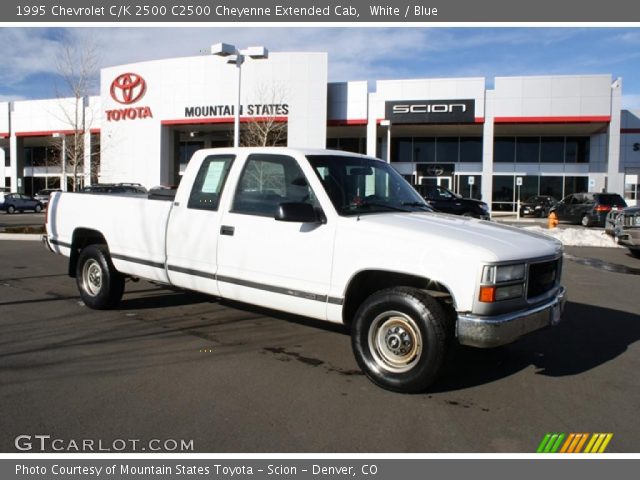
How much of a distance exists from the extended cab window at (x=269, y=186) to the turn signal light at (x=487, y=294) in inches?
68.1

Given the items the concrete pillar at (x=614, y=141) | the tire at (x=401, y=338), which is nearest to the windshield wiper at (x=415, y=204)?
the tire at (x=401, y=338)

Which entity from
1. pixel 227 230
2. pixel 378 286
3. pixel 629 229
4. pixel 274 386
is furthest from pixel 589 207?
pixel 274 386

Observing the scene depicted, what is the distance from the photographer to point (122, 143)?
36.7 metres

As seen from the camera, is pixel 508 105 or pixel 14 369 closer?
pixel 14 369

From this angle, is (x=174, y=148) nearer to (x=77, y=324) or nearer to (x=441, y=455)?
(x=77, y=324)

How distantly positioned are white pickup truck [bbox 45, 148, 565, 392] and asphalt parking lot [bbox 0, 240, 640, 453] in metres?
0.53

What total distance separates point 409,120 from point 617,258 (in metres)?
19.8

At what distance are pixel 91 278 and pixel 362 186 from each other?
Result: 13.2 ft

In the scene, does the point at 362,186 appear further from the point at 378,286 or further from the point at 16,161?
the point at 16,161

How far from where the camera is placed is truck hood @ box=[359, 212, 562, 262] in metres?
4.16

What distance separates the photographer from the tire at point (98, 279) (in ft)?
22.7

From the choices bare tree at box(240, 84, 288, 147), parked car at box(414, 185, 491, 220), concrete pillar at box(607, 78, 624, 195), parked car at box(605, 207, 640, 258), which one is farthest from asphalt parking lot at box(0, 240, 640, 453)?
concrete pillar at box(607, 78, 624, 195)

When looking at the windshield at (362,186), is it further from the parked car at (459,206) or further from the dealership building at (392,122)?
the dealership building at (392,122)

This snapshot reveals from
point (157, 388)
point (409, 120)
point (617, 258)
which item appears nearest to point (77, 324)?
point (157, 388)
